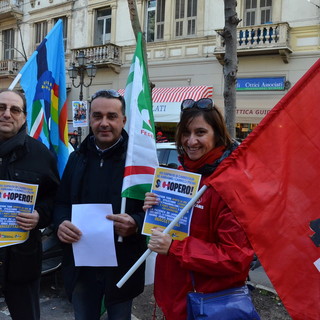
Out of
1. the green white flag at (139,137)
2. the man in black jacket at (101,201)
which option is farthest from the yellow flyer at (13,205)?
the green white flag at (139,137)

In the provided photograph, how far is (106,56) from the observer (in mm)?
18141

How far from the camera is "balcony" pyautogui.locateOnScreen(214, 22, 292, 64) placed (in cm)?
1358

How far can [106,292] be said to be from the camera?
90.2 inches

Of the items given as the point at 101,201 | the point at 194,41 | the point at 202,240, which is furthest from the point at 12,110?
the point at 194,41

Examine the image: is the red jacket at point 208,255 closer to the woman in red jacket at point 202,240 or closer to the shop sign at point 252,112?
the woman in red jacket at point 202,240

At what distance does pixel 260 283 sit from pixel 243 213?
A: 349 centimetres

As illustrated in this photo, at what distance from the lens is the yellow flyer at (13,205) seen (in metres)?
2.28

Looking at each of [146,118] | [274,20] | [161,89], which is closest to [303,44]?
[274,20]

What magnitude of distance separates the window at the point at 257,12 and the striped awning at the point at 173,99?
3046mm

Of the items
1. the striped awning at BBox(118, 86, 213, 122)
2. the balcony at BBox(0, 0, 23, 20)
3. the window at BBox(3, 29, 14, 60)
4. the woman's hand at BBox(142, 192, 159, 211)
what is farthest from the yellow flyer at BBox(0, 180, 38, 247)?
the window at BBox(3, 29, 14, 60)

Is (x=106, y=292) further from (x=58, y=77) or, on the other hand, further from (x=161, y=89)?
(x=161, y=89)

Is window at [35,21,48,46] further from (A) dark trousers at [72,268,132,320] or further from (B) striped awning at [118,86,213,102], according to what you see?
(A) dark trousers at [72,268,132,320]

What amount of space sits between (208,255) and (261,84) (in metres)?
13.5

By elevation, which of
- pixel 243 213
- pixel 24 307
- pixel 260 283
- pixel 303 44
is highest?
pixel 303 44
